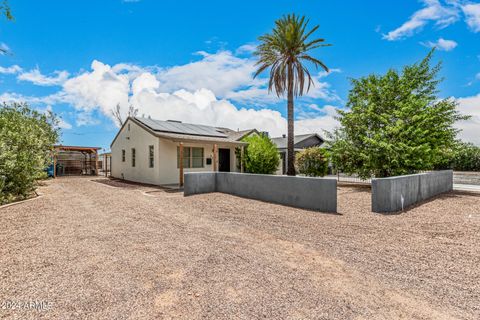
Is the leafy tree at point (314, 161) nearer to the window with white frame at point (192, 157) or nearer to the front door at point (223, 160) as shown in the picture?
the front door at point (223, 160)

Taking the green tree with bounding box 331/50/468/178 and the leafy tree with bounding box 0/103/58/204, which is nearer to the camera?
the leafy tree with bounding box 0/103/58/204

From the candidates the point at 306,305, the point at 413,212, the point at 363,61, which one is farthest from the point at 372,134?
the point at 306,305

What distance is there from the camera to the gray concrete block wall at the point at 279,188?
731cm

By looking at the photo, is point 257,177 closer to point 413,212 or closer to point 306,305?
point 413,212

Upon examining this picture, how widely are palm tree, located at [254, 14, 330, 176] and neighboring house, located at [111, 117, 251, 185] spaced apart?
3.99 metres

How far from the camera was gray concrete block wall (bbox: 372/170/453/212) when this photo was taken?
285 inches

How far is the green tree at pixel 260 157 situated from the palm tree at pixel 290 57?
1455 mm

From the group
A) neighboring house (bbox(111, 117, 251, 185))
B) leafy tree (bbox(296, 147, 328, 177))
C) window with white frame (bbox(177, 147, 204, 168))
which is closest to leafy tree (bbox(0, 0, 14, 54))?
neighboring house (bbox(111, 117, 251, 185))

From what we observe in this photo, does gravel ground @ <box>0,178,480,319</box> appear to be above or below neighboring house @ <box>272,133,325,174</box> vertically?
below

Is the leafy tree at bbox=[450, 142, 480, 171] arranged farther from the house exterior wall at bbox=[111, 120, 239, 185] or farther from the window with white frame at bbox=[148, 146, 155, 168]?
the window with white frame at bbox=[148, 146, 155, 168]

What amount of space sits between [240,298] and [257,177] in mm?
6671

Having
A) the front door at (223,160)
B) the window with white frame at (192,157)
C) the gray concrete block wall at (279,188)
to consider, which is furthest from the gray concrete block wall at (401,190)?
the front door at (223,160)

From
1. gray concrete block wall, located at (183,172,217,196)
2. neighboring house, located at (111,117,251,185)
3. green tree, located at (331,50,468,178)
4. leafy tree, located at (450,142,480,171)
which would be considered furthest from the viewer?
leafy tree, located at (450,142,480,171)

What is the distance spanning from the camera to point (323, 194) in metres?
7.34
